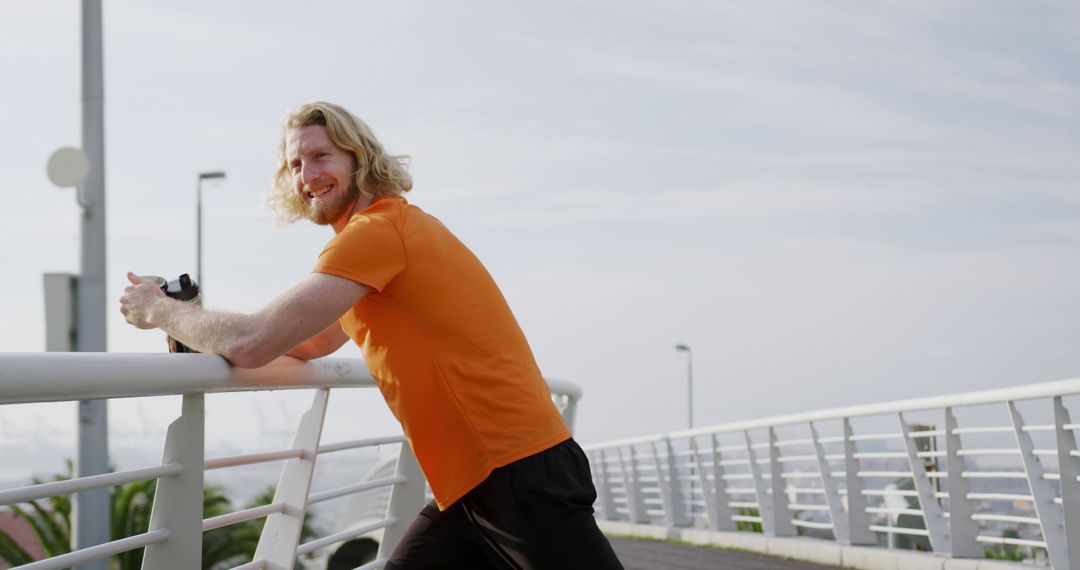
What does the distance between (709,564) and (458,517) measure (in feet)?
25.2

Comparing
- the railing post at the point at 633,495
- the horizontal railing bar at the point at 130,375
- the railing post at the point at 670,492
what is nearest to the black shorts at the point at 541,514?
the horizontal railing bar at the point at 130,375

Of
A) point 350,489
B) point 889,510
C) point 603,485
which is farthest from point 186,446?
point 603,485

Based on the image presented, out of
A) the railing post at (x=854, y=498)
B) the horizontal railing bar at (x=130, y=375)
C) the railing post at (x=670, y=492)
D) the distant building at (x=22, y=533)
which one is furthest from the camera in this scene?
the distant building at (x=22, y=533)

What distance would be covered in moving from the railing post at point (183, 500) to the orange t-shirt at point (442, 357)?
0.48m

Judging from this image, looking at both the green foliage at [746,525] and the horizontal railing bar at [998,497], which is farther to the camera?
the green foliage at [746,525]

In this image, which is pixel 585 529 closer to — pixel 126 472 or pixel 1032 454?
pixel 126 472

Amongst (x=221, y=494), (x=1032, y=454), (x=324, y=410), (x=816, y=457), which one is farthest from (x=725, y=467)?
(x=221, y=494)

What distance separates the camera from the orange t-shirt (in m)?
3.22

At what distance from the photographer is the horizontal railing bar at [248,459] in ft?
11.8

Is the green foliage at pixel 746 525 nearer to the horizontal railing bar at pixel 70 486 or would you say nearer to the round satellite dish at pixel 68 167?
the round satellite dish at pixel 68 167

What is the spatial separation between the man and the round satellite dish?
7.96 m

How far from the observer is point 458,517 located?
3.43 m

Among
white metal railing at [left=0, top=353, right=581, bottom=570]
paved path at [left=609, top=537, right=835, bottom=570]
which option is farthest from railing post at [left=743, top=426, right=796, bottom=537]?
white metal railing at [left=0, top=353, right=581, bottom=570]

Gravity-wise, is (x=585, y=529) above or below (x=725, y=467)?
above
